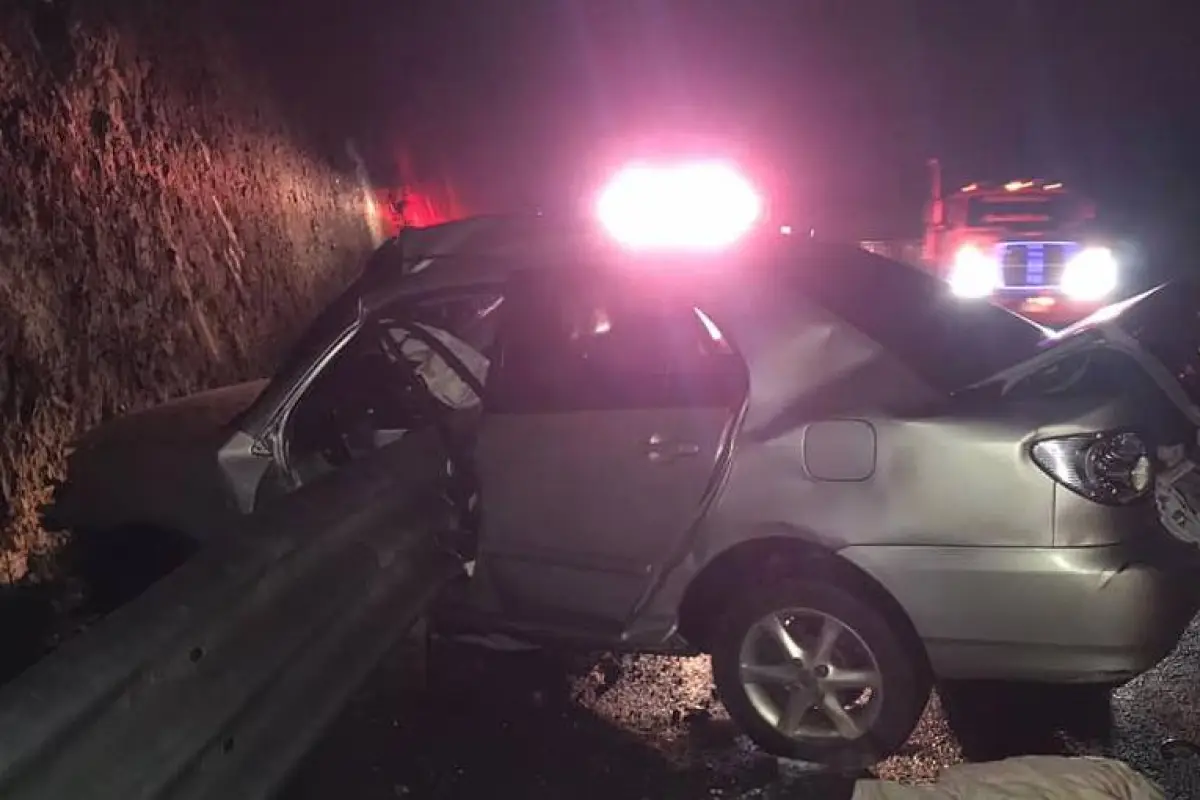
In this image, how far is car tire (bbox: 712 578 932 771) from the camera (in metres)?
4.07

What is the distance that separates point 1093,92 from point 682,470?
96.2ft

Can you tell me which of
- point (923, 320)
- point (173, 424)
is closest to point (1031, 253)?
point (923, 320)

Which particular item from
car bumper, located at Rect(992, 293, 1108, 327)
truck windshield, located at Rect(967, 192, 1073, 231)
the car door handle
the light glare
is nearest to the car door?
the car door handle

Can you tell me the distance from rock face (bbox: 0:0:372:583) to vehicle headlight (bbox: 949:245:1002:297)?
18.5ft

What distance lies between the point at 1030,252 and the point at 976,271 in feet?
1.46

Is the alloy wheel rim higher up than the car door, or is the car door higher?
the car door

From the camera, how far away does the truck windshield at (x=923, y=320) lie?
4273 mm

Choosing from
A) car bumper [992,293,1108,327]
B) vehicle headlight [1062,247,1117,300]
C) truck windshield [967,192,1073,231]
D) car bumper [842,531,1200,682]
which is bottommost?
car bumper [992,293,1108,327]

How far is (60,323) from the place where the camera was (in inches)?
291

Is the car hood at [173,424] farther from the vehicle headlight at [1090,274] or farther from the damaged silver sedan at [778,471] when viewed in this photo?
the vehicle headlight at [1090,274]

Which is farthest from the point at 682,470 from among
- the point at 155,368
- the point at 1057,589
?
the point at 155,368

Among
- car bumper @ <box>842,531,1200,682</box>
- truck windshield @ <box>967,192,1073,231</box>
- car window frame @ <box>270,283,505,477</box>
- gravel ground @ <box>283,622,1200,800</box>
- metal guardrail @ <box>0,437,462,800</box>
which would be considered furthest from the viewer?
truck windshield @ <box>967,192,1073,231</box>

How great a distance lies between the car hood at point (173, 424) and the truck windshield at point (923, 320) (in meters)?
2.34

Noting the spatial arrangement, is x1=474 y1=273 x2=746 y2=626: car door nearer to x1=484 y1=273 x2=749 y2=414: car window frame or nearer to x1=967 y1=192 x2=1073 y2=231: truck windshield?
x1=484 y1=273 x2=749 y2=414: car window frame
